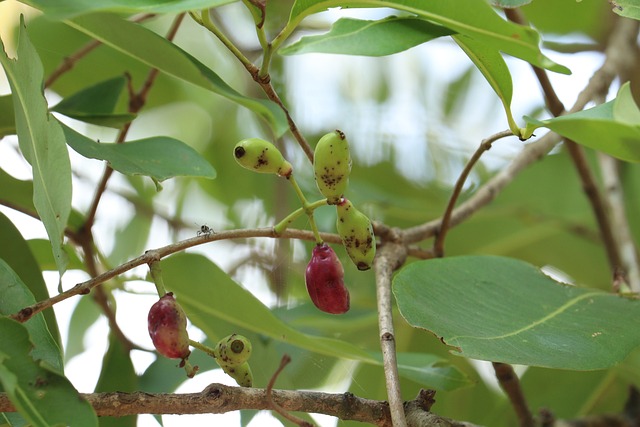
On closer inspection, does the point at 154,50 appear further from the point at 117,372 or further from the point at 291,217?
the point at 117,372

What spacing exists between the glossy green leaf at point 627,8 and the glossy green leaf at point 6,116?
0.63 metres

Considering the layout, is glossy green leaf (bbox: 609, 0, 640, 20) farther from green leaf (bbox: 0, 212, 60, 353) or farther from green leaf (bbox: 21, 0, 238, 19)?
green leaf (bbox: 0, 212, 60, 353)

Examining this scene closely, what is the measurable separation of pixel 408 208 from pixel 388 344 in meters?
0.86

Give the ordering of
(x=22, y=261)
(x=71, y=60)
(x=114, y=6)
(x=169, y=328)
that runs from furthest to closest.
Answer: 1. (x=71, y=60)
2. (x=22, y=261)
3. (x=169, y=328)
4. (x=114, y=6)

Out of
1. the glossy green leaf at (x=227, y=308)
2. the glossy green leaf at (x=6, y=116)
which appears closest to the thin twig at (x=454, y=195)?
the glossy green leaf at (x=227, y=308)

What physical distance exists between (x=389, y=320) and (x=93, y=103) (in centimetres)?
48

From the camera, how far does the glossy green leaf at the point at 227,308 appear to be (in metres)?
0.91

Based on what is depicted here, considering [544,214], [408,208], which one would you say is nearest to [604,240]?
[544,214]

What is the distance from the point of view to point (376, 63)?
1.95 meters

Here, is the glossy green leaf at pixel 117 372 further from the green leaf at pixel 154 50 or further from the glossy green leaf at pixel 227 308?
the green leaf at pixel 154 50

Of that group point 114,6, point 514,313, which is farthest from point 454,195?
point 114,6

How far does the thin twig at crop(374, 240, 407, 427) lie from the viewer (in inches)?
23.7

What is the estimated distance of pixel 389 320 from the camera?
0.70m

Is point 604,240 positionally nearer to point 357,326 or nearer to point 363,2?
point 357,326
